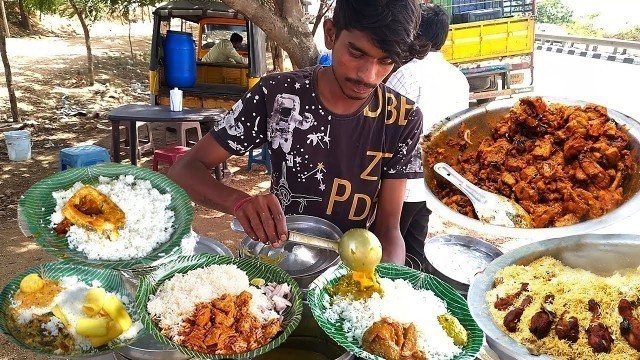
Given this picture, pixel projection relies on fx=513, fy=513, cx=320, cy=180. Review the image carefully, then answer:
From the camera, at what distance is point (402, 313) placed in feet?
4.02

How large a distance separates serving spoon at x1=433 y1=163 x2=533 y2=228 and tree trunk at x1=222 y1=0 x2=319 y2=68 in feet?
10.8

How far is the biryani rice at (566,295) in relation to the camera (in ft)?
3.63

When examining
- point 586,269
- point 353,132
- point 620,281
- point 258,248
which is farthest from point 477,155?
point 258,248

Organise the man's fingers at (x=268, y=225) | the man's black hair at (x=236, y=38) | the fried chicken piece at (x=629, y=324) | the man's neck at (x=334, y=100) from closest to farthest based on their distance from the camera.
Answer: the fried chicken piece at (x=629, y=324) → the man's fingers at (x=268, y=225) → the man's neck at (x=334, y=100) → the man's black hair at (x=236, y=38)

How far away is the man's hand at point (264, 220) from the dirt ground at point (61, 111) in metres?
2.61

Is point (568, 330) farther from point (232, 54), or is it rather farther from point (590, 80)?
point (590, 80)

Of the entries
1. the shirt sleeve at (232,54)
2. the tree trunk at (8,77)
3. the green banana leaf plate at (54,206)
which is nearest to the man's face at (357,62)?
the green banana leaf plate at (54,206)

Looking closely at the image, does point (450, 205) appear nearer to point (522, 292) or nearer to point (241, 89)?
point (522, 292)

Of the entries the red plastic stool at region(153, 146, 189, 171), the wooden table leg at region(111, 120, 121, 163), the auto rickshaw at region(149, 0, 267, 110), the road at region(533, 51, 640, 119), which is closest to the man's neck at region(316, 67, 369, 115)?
the red plastic stool at region(153, 146, 189, 171)

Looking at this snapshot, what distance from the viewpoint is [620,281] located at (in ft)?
4.16

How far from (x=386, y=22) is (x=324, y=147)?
0.51 metres

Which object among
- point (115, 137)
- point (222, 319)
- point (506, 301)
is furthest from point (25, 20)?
point (506, 301)

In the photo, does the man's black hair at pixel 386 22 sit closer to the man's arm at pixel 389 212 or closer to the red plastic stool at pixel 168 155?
the man's arm at pixel 389 212

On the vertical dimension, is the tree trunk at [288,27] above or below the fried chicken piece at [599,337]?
above
